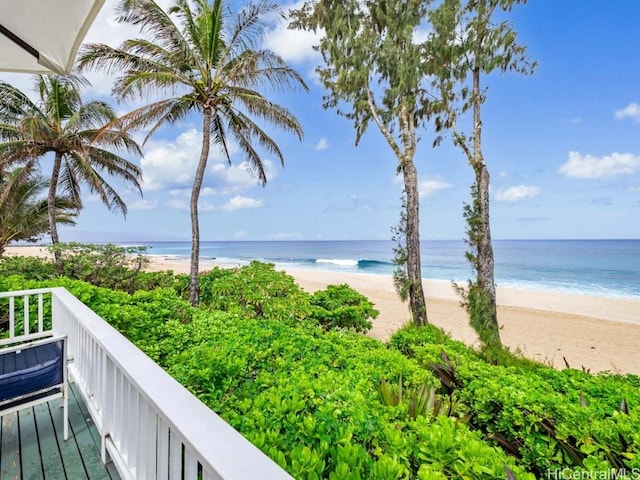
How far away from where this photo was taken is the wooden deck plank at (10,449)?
5.65 feet

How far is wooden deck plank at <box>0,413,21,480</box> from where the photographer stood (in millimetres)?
1721

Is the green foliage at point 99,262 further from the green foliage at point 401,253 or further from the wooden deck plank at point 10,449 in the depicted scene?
the green foliage at point 401,253

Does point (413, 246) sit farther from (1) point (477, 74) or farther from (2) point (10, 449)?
(2) point (10, 449)

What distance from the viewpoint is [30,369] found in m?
1.87

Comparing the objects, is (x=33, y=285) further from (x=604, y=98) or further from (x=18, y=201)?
(x=604, y=98)

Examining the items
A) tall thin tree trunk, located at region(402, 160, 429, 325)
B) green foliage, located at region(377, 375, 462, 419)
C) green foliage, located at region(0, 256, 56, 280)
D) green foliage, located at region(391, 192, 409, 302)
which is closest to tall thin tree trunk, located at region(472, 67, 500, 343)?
tall thin tree trunk, located at region(402, 160, 429, 325)

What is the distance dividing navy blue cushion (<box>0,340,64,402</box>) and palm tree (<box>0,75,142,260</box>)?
322 inches

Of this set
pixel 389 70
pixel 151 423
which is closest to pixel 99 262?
pixel 151 423

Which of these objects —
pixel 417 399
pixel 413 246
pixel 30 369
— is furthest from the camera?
pixel 413 246

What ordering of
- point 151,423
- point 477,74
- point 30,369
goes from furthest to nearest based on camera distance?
point 477,74, point 30,369, point 151,423

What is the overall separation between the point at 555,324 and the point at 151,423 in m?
13.1

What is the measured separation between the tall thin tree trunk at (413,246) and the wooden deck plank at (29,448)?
7.36 meters

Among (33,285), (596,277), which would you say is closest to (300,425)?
(33,285)

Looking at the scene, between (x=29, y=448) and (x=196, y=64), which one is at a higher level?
(x=196, y=64)
